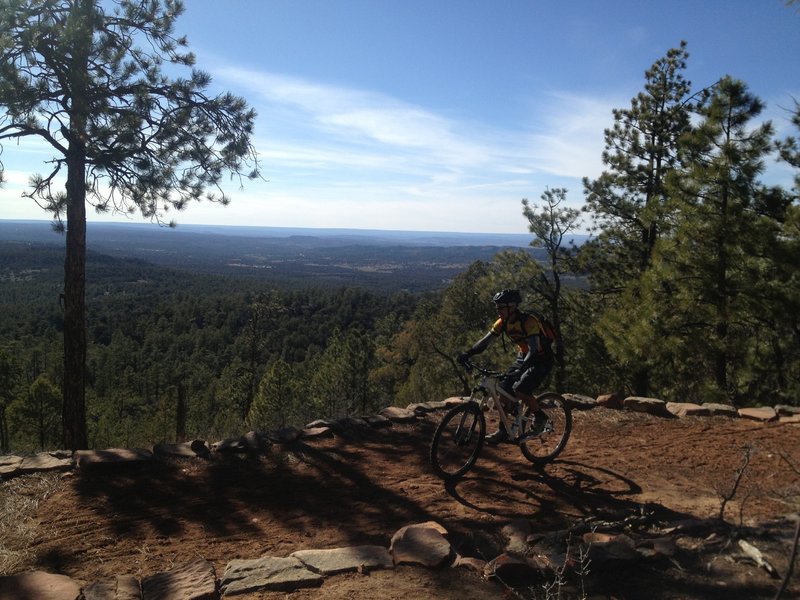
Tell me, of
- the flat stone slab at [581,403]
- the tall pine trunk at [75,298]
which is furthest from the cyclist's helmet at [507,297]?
the tall pine trunk at [75,298]

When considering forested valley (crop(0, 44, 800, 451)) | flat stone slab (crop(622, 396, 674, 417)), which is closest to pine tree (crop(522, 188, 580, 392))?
forested valley (crop(0, 44, 800, 451))

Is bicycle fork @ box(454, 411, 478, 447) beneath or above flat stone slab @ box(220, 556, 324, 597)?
above

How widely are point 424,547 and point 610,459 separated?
10.3 ft

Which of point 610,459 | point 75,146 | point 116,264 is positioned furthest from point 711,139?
point 116,264

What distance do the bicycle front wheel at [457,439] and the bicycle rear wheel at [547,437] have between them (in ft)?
1.79

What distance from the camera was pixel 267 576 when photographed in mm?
3197

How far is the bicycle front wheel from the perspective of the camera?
4.88m

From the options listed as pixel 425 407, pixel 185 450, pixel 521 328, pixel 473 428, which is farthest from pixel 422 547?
pixel 425 407

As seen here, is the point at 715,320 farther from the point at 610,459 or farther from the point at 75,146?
the point at 75,146

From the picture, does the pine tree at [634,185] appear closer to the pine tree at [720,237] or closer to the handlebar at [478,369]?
the pine tree at [720,237]

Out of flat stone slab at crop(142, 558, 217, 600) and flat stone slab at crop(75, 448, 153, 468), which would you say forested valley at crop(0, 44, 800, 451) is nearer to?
flat stone slab at crop(75, 448, 153, 468)

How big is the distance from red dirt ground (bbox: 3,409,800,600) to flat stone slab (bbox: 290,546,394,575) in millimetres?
91

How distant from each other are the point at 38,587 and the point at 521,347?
416 centimetres

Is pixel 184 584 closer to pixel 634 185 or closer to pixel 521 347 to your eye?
pixel 521 347
